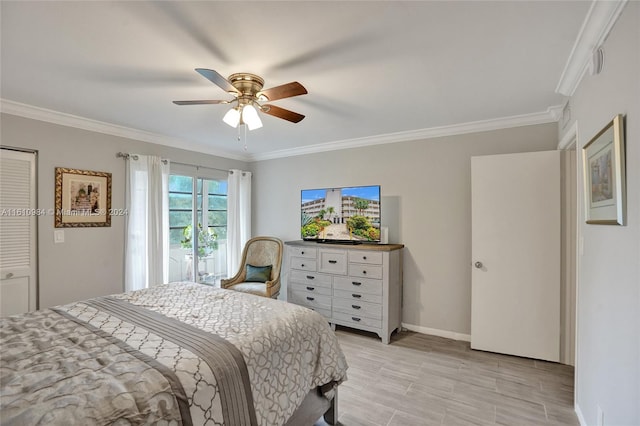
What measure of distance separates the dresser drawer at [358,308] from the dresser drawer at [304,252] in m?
0.64

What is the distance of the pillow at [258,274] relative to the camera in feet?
13.7

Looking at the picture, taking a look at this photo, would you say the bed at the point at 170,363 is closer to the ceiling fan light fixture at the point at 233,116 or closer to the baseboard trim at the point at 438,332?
the ceiling fan light fixture at the point at 233,116

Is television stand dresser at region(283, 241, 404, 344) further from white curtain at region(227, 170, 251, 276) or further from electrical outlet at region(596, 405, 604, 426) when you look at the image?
electrical outlet at region(596, 405, 604, 426)

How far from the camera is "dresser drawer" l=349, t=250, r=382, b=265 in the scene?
355 cm

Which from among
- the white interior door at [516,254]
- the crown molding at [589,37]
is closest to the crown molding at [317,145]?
the white interior door at [516,254]

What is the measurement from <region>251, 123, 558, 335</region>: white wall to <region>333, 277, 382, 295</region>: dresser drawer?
563mm

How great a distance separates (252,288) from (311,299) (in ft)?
2.59

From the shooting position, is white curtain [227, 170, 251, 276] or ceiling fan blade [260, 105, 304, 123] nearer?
ceiling fan blade [260, 105, 304, 123]

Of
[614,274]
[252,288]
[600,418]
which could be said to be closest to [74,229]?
[252,288]

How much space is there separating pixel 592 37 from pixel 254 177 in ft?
15.0

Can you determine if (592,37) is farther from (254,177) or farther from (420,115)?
(254,177)

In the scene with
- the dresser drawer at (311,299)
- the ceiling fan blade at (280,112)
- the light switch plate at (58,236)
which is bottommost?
the dresser drawer at (311,299)

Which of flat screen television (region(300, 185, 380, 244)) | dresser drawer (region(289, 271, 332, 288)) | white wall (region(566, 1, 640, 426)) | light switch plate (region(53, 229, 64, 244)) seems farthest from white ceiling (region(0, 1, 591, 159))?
dresser drawer (region(289, 271, 332, 288))

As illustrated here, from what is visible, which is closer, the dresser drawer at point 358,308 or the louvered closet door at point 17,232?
the louvered closet door at point 17,232
